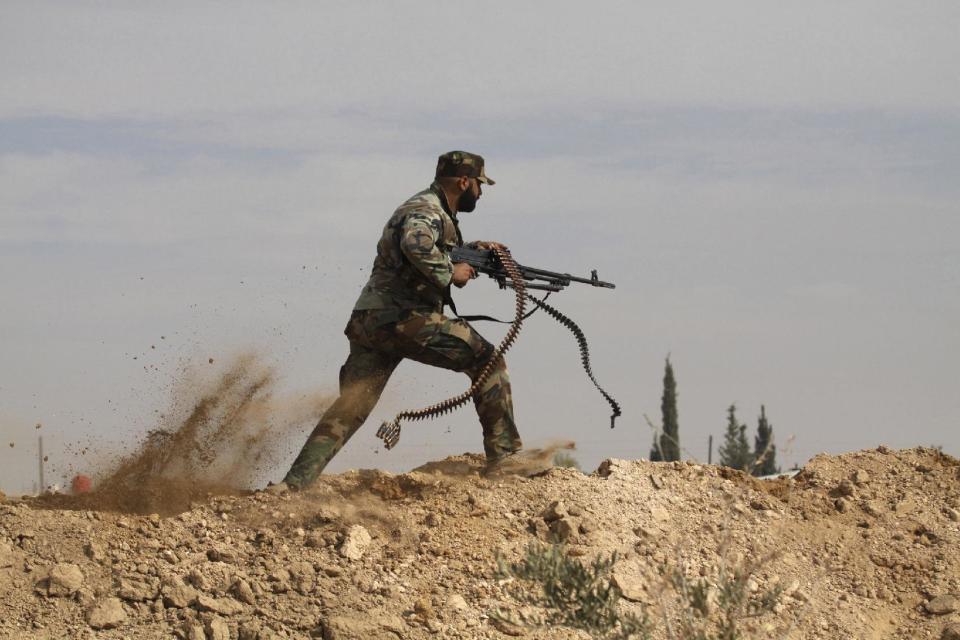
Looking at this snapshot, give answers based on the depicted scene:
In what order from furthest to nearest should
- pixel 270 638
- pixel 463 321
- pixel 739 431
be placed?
pixel 739 431 < pixel 463 321 < pixel 270 638

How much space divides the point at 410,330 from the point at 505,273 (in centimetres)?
108

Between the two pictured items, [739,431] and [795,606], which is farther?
[739,431]

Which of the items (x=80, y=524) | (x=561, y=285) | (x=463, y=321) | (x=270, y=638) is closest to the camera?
(x=270, y=638)

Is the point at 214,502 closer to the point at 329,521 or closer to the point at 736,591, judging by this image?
the point at 329,521

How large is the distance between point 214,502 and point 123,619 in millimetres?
1367

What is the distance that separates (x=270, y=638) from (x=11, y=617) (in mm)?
1607

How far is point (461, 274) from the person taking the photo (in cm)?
973

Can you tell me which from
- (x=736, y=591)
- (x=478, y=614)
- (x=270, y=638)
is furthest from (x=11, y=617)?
(x=736, y=591)

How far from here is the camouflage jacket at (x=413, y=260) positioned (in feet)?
30.7

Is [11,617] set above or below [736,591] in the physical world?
below

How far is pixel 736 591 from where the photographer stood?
733 cm

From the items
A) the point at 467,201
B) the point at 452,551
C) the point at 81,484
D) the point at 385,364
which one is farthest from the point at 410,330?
the point at 81,484

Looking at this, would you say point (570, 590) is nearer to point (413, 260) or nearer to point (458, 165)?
point (413, 260)

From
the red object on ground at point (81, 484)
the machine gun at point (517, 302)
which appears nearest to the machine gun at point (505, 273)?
the machine gun at point (517, 302)
